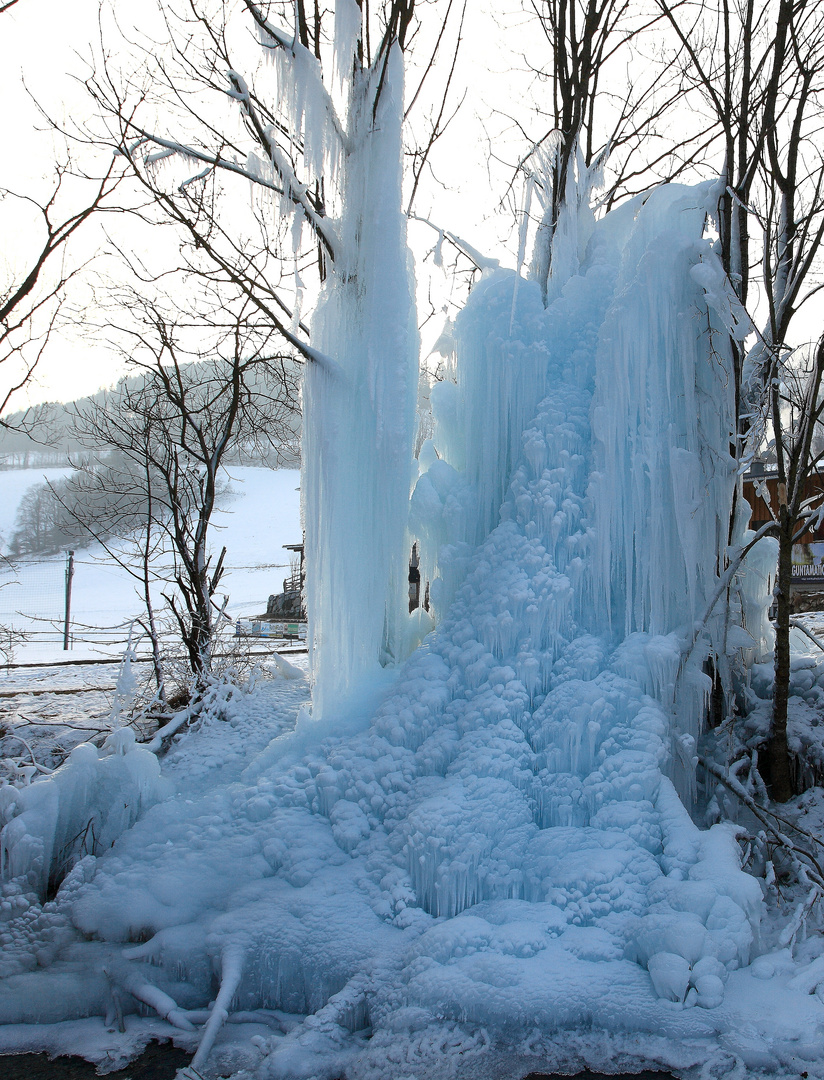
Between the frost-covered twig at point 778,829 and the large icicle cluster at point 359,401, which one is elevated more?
the large icicle cluster at point 359,401

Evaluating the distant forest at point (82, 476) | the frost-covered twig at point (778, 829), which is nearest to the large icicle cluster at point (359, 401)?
the distant forest at point (82, 476)

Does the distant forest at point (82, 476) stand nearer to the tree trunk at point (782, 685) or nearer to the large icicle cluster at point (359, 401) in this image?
the large icicle cluster at point (359, 401)

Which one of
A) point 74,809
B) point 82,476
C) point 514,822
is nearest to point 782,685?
point 514,822

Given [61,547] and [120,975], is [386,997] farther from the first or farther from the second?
[61,547]

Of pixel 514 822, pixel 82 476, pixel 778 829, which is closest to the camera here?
pixel 514 822

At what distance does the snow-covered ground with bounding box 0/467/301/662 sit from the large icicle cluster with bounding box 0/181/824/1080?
6292mm

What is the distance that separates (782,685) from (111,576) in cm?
3450

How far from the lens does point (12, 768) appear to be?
442 centimetres

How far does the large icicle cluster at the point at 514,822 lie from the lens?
2688 mm

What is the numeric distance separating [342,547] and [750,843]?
2.87 metres

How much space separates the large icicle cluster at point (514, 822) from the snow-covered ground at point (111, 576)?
629 cm

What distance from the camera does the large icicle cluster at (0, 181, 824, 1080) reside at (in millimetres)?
2688

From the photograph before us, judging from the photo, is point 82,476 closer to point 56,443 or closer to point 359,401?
point 56,443

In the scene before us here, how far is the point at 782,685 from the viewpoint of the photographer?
156 inches
